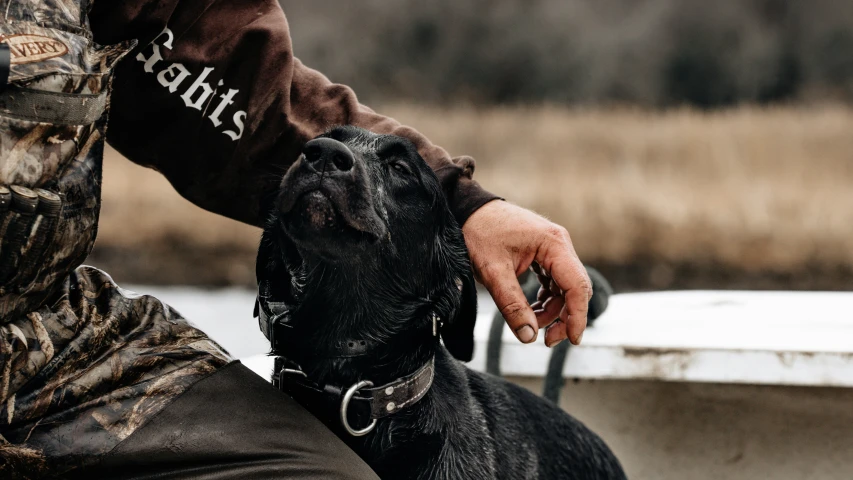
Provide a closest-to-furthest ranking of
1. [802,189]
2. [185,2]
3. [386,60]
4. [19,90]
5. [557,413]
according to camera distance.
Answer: [19,90] → [185,2] → [557,413] → [802,189] → [386,60]

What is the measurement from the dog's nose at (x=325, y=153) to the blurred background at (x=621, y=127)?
6.70 m

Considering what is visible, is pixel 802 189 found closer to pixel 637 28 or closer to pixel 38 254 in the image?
pixel 637 28

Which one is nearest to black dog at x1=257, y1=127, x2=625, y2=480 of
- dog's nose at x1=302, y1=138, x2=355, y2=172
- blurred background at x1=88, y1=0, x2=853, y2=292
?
dog's nose at x1=302, y1=138, x2=355, y2=172

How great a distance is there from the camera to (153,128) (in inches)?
83.4

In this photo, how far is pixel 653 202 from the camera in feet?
31.5

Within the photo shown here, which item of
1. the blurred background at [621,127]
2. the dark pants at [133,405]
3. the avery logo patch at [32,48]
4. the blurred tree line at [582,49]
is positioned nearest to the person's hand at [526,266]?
the dark pants at [133,405]

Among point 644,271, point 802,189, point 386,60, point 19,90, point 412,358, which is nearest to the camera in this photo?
point 19,90

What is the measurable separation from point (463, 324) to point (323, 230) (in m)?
0.44

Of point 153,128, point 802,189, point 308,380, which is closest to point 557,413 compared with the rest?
point 308,380

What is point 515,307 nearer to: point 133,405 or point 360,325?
point 360,325

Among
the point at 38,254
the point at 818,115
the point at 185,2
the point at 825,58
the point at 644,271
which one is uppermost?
the point at 825,58

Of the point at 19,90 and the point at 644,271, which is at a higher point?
the point at 644,271

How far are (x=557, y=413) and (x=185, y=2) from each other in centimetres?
137

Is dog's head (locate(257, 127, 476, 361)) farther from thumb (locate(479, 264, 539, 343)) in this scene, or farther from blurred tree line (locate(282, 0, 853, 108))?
blurred tree line (locate(282, 0, 853, 108))
